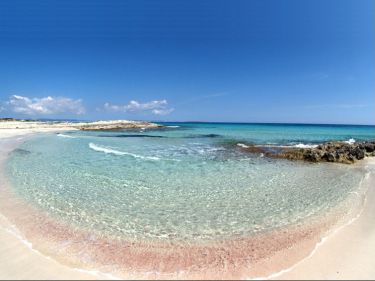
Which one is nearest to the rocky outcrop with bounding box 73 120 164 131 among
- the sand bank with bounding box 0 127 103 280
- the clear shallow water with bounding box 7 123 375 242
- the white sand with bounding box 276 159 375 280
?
the clear shallow water with bounding box 7 123 375 242

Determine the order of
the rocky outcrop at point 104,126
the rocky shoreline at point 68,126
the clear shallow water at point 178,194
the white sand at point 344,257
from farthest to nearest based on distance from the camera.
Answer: the rocky outcrop at point 104,126 → the rocky shoreline at point 68,126 → the clear shallow water at point 178,194 → the white sand at point 344,257

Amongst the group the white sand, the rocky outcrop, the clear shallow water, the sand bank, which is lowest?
the white sand

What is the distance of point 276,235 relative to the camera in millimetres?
7191

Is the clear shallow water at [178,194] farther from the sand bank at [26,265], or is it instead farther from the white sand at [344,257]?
the sand bank at [26,265]

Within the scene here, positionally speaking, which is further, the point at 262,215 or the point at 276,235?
the point at 262,215

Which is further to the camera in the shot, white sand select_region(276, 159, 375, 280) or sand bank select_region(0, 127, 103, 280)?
white sand select_region(276, 159, 375, 280)

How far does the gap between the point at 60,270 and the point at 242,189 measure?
7912 millimetres

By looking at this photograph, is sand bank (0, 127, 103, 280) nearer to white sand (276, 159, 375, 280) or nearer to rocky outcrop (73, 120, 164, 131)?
white sand (276, 159, 375, 280)

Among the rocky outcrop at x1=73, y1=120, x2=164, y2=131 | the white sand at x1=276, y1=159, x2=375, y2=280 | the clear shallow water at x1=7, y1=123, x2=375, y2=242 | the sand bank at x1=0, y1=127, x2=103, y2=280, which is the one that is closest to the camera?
the sand bank at x1=0, y1=127, x2=103, y2=280

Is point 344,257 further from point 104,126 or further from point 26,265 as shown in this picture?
point 104,126

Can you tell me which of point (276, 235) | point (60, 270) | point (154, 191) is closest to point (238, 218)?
point (276, 235)

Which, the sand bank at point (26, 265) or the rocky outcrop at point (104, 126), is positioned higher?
the rocky outcrop at point (104, 126)

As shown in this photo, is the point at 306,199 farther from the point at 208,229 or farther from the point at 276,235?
the point at 208,229

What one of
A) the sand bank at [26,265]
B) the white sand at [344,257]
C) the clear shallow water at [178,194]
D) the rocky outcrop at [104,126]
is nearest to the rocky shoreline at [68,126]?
the rocky outcrop at [104,126]
